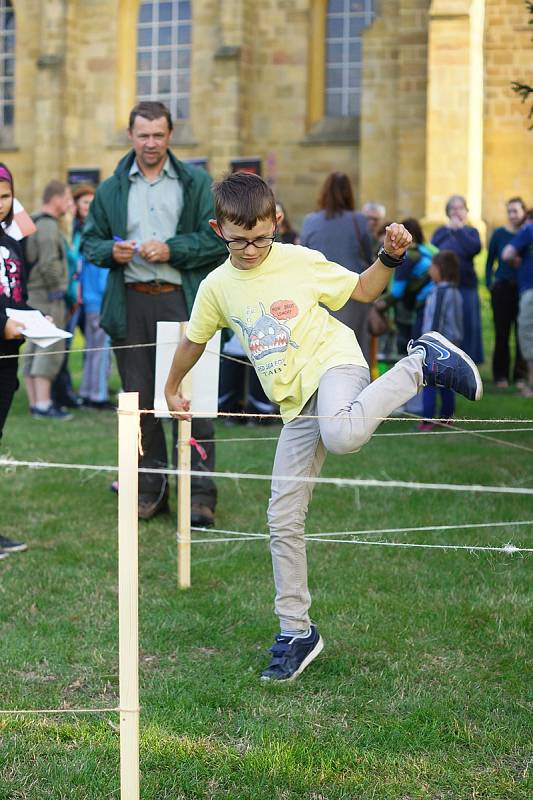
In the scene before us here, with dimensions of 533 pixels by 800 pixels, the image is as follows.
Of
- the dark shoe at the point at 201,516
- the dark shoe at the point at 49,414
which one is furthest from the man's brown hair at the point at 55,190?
the dark shoe at the point at 201,516

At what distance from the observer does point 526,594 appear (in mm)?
5988

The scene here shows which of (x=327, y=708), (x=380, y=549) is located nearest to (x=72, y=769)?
(x=327, y=708)

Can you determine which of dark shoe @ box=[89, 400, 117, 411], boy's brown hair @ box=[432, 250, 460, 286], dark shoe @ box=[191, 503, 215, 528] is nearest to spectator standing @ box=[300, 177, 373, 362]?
boy's brown hair @ box=[432, 250, 460, 286]

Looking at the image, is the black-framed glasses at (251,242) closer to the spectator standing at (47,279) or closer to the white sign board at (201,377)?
the white sign board at (201,377)

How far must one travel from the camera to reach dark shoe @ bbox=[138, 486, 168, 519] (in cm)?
784

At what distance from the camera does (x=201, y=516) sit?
7.48 m

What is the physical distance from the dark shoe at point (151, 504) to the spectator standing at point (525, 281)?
6595mm

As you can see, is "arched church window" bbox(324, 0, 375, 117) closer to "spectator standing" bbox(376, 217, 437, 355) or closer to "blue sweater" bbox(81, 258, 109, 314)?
"blue sweater" bbox(81, 258, 109, 314)

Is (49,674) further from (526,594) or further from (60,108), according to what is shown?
(60,108)

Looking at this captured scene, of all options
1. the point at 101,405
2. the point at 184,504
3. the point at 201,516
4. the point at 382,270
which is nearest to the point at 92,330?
the point at 101,405

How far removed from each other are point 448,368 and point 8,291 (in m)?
2.92

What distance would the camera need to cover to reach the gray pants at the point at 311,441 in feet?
14.1

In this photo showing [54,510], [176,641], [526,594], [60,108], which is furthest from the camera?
[60,108]

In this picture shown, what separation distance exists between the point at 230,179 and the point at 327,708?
6.36 feet
